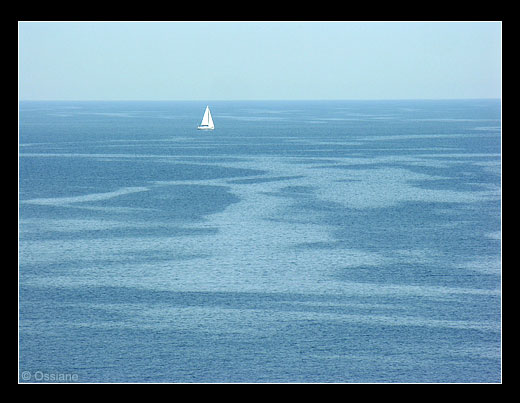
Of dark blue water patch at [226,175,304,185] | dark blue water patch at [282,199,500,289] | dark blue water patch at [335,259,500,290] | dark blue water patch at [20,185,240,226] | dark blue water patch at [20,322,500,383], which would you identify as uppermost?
dark blue water patch at [226,175,304,185]

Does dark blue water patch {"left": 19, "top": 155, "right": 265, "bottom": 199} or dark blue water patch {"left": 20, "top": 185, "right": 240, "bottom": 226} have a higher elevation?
dark blue water patch {"left": 19, "top": 155, "right": 265, "bottom": 199}

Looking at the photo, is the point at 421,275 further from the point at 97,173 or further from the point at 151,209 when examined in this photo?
the point at 97,173

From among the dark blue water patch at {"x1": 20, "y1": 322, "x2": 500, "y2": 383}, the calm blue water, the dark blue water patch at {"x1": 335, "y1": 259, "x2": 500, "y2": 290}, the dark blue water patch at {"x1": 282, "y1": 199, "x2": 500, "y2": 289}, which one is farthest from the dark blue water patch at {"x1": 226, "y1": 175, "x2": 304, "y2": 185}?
the dark blue water patch at {"x1": 20, "y1": 322, "x2": 500, "y2": 383}

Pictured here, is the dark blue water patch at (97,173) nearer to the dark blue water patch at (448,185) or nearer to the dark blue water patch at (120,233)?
the dark blue water patch at (120,233)

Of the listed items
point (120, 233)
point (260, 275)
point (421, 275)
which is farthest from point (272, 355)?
point (120, 233)

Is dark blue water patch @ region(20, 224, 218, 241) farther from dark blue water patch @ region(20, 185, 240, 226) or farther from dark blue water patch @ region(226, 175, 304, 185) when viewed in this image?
dark blue water patch @ region(226, 175, 304, 185)

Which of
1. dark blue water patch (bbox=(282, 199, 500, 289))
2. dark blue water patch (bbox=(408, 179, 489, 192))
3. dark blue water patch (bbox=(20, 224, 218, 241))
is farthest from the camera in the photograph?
dark blue water patch (bbox=(408, 179, 489, 192))

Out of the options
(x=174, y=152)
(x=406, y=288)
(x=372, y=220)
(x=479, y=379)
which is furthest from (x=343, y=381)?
(x=174, y=152)

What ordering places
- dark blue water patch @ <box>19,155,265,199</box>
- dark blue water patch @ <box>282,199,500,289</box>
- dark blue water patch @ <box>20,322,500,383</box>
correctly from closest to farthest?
1. dark blue water patch @ <box>20,322,500,383</box>
2. dark blue water patch @ <box>282,199,500,289</box>
3. dark blue water patch @ <box>19,155,265,199</box>

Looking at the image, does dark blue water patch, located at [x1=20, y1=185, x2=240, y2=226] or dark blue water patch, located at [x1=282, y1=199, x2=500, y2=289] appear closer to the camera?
dark blue water patch, located at [x1=282, y1=199, x2=500, y2=289]
